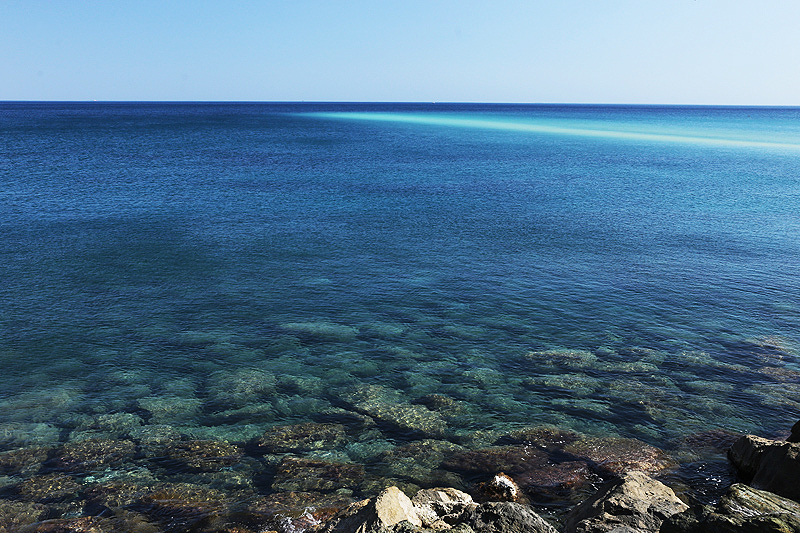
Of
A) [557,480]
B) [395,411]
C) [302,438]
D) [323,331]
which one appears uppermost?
[323,331]

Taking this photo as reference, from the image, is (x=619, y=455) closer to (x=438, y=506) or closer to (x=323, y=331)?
(x=438, y=506)

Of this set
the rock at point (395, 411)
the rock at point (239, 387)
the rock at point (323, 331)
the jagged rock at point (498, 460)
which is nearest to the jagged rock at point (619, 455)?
the jagged rock at point (498, 460)

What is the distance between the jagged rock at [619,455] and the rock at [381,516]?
6140 mm

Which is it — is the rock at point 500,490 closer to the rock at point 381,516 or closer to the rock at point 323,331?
Result: the rock at point 381,516

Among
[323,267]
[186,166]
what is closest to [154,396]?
[323,267]

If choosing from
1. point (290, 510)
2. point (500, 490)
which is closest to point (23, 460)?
point (290, 510)

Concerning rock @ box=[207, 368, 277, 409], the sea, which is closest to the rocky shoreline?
Answer: the sea

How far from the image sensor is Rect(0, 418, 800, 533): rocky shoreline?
1023 cm

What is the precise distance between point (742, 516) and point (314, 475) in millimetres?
9239

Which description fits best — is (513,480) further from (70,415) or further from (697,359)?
(70,415)

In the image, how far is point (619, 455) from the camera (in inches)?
589

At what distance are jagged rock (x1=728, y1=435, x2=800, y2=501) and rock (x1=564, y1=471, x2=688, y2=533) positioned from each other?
1.98m

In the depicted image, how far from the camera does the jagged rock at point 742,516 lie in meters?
8.53

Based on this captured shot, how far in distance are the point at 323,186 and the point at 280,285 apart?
93.0ft
